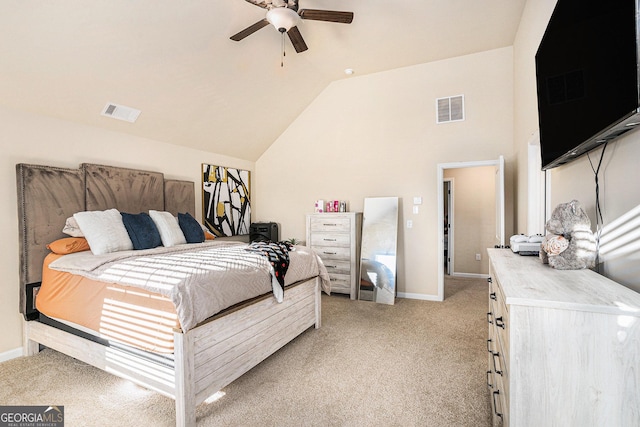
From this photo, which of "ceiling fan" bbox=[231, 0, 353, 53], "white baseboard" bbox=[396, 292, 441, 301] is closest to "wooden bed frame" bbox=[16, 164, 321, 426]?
"white baseboard" bbox=[396, 292, 441, 301]

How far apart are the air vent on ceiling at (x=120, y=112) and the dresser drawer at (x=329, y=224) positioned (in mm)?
2637

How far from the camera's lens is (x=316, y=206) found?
4.98 meters

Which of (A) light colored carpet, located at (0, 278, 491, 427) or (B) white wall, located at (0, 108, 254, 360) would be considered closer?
(A) light colored carpet, located at (0, 278, 491, 427)

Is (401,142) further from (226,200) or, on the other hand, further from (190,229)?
(190,229)

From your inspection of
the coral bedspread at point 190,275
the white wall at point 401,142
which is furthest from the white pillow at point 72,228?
the white wall at point 401,142

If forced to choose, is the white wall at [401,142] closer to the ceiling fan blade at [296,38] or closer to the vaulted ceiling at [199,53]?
the vaulted ceiling at [199,53]

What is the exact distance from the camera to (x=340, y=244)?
181 inches

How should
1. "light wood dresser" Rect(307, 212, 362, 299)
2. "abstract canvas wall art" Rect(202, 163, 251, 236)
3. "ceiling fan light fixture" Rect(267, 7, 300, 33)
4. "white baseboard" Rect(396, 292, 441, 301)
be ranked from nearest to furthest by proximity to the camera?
"ceiling fan light fixture" Rect(267, 7, 300, 33)
"white baseboard" Rect(396, 292, 441, 301)
"light wood dresser" Rect(307, 212, 362, 299)
"abstract canvas wall art" Rect(202, 163, 251, 236)

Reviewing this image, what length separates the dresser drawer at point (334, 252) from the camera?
4.55 meters

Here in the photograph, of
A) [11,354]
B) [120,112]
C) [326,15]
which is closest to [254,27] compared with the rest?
[326,15]

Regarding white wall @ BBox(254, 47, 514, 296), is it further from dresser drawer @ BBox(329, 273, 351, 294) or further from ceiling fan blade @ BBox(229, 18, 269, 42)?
ceiling fan blade @ BBox(229, 18, 269, 42)

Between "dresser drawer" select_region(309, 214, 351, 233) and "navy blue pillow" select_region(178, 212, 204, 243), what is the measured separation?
168cm

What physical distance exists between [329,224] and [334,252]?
0.43 m

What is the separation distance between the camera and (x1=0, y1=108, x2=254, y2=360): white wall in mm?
2664
